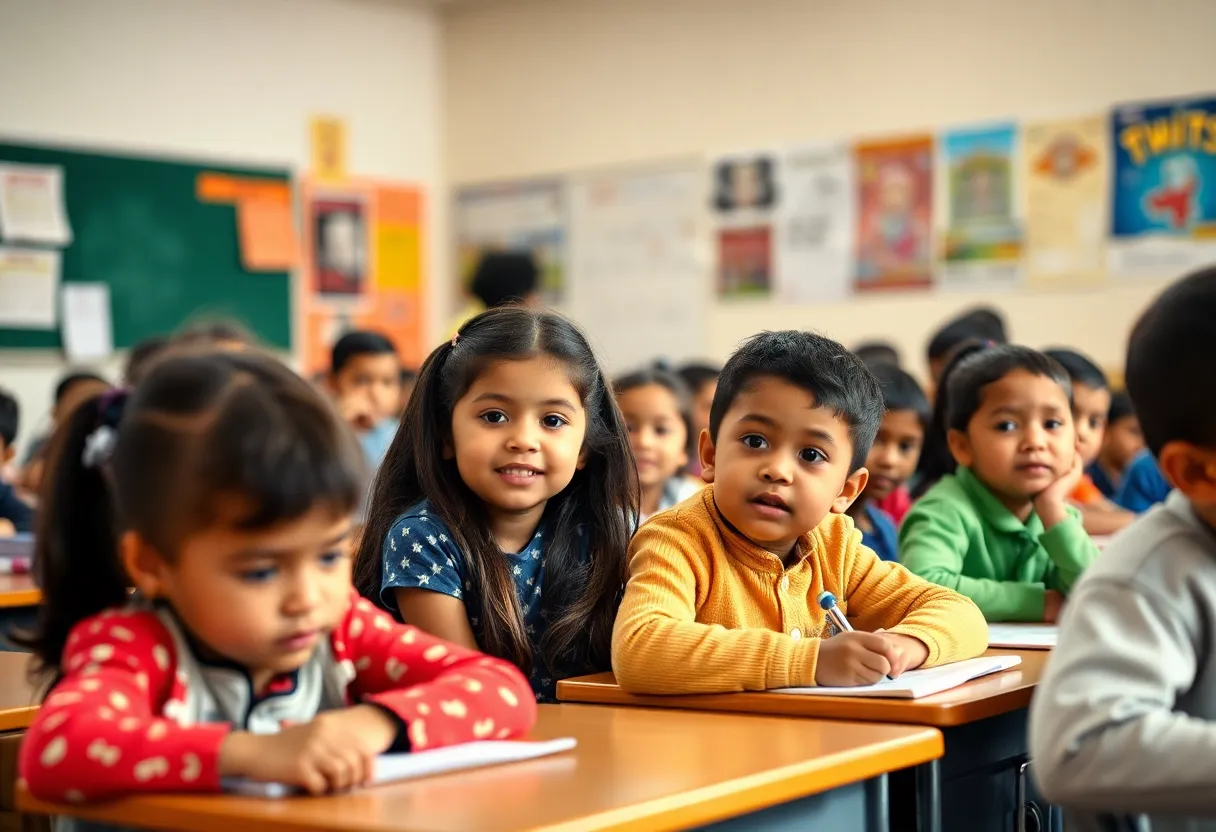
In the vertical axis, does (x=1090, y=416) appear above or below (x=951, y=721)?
Result: above

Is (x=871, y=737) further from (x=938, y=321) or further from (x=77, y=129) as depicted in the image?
(x=77, y=129)

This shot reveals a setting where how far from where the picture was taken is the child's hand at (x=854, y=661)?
1711mm

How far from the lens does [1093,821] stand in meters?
1.33

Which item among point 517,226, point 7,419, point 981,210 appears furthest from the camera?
point 517,226

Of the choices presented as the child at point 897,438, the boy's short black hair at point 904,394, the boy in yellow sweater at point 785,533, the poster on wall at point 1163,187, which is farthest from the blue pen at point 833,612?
the poster on wall at point 1163,187

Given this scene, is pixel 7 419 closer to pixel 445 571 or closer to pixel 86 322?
pixel 86 322

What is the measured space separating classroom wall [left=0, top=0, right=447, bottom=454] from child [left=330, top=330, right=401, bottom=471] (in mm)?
1783

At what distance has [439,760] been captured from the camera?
128 cm

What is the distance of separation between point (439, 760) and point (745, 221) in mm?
5309

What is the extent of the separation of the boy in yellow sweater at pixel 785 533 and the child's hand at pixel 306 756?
587 millimetres

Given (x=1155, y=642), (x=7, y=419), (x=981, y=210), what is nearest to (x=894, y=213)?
(x=981, y=210)

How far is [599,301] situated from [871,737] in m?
5.61

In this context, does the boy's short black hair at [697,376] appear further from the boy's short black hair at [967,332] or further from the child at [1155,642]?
the child at [1155,642]

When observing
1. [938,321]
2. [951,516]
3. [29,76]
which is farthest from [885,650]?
[29,76]
